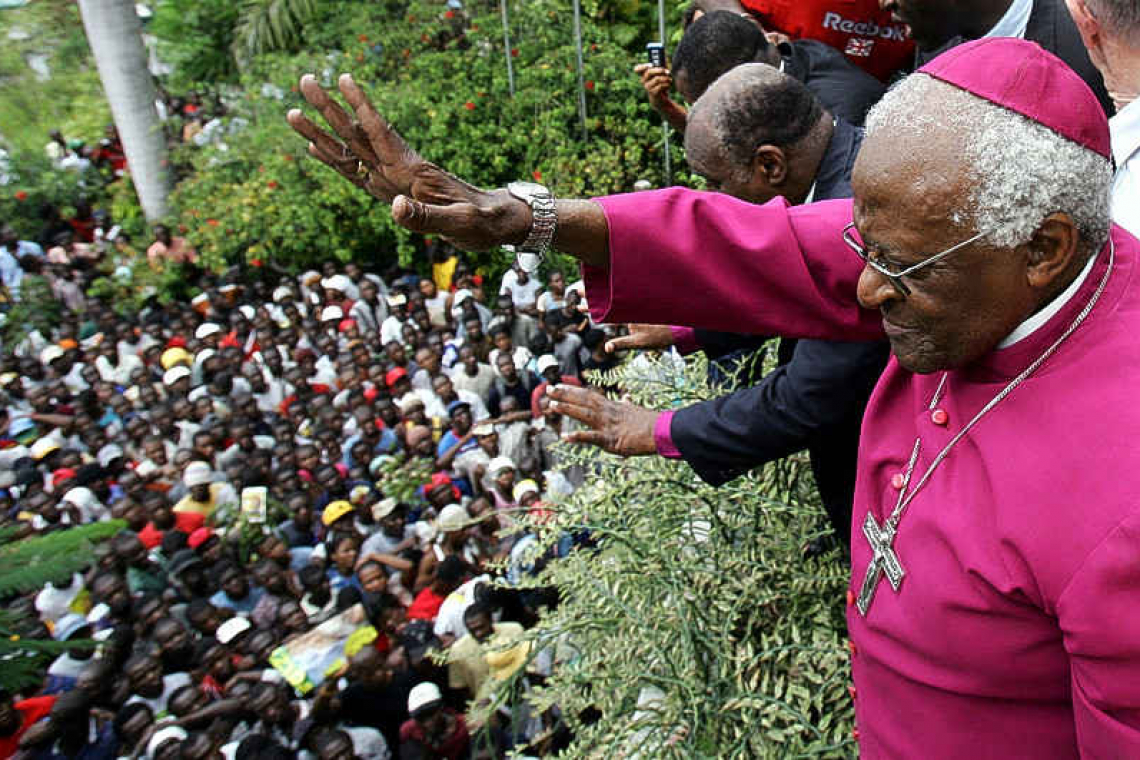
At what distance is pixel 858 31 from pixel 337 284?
23.8 ft

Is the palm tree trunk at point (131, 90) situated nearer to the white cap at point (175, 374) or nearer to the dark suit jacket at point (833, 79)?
the white cap at point (175, 374)

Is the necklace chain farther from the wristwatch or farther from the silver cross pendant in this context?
the wristwatch

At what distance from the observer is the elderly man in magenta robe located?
122cm

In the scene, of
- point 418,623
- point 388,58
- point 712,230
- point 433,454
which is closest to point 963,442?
point 712,230

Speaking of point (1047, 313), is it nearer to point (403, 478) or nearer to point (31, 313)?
point (403, 478)

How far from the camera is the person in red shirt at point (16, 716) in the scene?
5.04 meters

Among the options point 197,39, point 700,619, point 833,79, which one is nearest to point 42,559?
point 700,619

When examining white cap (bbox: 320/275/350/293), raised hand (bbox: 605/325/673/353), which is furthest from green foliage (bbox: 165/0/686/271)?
raised hand (bbox: 605/325/673/353)

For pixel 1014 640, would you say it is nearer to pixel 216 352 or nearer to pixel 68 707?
pixel 68 707

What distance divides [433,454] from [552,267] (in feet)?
8.68

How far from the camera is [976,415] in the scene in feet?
4.86

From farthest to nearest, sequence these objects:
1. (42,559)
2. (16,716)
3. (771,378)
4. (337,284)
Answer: (337,284) < (16,716) < (42,559) < (771,378)

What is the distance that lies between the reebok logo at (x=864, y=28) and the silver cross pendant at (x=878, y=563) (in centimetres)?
335

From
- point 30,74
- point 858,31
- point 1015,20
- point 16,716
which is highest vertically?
point 1015,20
